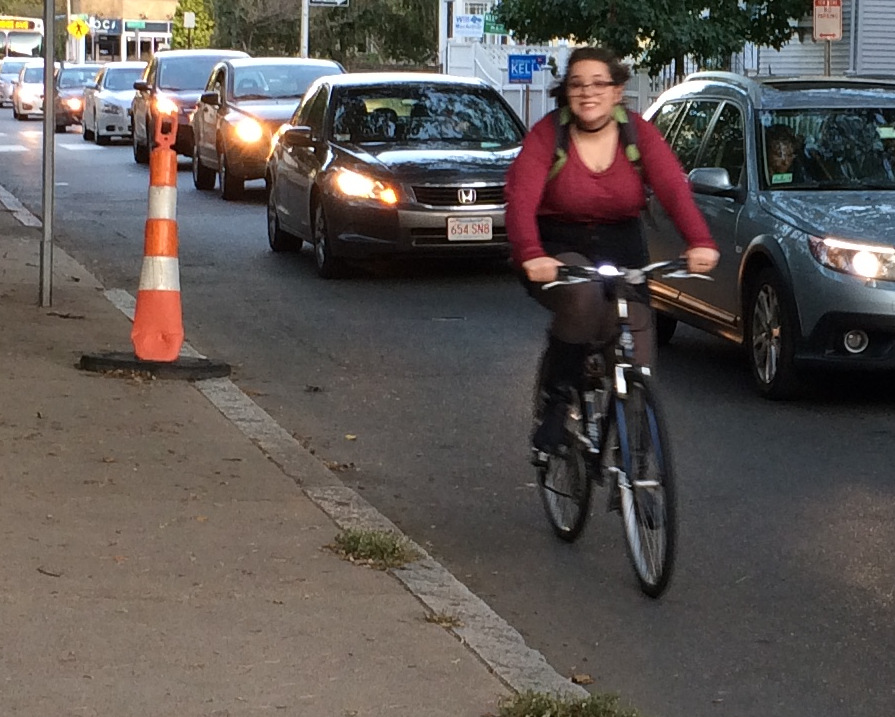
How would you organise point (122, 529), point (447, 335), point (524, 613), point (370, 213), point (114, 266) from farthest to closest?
point (114, 266) < point (370, 213) < point (447, 335) < point (122, 529) < point (524, 613)

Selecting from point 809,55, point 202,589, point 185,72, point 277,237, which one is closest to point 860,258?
point 202,589

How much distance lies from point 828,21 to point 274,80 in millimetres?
6719

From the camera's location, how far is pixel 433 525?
7535mm

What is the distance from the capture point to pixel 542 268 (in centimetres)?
639

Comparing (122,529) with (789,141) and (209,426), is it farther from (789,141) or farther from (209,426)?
(789,141)

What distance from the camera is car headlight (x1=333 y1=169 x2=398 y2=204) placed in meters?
15.4

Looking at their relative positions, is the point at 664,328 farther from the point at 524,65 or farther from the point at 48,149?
the point at 524,65

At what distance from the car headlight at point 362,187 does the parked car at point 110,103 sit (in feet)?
→ 74.0

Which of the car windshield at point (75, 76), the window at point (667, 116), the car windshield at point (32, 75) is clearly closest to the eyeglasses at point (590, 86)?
the window at point (667, 116)

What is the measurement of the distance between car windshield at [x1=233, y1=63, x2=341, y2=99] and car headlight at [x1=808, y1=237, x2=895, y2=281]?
15654mm

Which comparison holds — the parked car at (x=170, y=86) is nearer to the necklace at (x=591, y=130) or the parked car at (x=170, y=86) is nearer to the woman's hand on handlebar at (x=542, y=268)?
the necklace at (x=591, y=130)

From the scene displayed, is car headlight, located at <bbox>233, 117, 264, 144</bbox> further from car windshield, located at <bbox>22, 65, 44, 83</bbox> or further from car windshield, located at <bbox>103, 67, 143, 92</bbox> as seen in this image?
car windshield, located at <bbox>22, 65, 44, 83</bbox>

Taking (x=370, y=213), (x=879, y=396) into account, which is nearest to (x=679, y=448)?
(x=879, y=396)

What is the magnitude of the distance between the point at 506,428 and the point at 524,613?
327 cm
